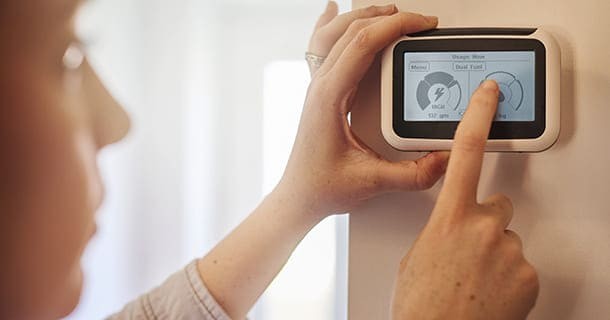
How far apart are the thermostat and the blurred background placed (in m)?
0.30

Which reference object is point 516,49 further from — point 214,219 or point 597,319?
point 214,219

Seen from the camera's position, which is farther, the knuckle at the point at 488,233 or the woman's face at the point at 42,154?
the woman's face at the point at 42,154

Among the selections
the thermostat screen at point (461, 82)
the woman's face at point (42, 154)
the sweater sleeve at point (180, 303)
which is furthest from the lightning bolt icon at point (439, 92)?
the woman's face at point (42, 154)

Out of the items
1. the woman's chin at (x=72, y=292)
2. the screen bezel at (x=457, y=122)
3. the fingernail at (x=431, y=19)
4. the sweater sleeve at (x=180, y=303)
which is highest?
the fingernail at (x=431, y=19)

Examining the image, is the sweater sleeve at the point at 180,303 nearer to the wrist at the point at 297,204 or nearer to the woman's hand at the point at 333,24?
the wrist at the point at 297,204

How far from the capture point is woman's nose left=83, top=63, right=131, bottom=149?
680 millimetres

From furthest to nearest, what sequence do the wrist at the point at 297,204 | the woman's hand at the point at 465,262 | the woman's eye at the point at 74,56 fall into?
the woman's eye at the point at 74,56 → the wrist at the point at 297,204 → the woman's hand at the point at 465,262

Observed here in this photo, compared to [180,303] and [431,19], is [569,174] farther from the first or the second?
[180,303]

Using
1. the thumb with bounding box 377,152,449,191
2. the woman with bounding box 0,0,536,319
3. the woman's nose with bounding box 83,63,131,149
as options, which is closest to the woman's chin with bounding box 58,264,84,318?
Result: the woman with bounding box 0,0,536,319

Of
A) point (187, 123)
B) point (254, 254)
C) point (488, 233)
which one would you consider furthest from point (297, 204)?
A: point (187, 123)

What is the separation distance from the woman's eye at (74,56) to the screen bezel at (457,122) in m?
0.45

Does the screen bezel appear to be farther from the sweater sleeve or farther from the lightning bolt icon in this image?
the sweater sleeve

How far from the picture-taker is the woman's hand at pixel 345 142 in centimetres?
41

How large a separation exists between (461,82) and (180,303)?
332 millimetres
